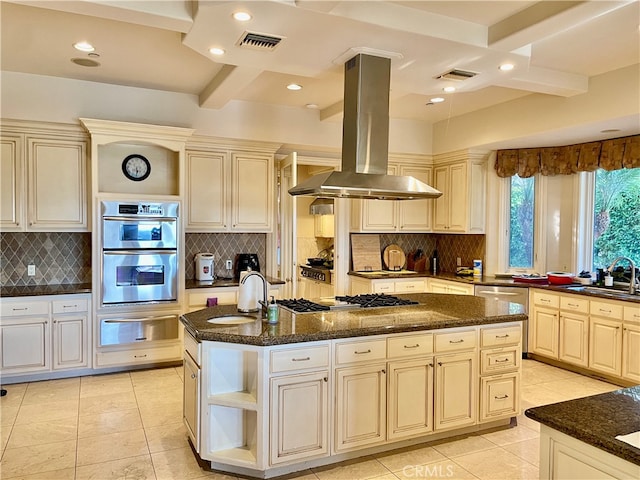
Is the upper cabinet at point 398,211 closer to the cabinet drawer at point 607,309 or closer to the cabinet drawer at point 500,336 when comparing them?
the cabinet drawer at point 607,309

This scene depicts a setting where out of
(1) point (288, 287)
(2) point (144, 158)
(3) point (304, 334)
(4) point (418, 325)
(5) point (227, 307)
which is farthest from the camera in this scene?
(1) point (288, 287)

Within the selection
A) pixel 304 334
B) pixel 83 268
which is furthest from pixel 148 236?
pixel 304 334

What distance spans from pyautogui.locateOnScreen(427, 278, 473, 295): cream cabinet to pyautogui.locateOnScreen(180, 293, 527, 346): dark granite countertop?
1.70m

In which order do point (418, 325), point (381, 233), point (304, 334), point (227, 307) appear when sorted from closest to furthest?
point (304, 334) → point (418, 325) → point (227, 307) → point (381, 233)

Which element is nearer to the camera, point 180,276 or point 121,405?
point 121,405

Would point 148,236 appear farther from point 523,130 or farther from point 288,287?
point 523,130

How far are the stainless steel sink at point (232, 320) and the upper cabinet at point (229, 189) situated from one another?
2.13m

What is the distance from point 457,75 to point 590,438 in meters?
2.68

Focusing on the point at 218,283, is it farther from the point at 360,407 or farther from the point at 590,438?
the point at 590,438

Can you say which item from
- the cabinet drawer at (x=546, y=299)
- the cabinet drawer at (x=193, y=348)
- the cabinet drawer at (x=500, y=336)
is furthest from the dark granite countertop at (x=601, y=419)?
the cabinet drawer at (x=546, y=299)

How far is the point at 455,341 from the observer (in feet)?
10.6

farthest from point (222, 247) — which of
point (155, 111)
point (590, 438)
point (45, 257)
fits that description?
point (590, 438)

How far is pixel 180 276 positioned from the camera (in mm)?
4777

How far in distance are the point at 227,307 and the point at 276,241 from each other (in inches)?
93.3
